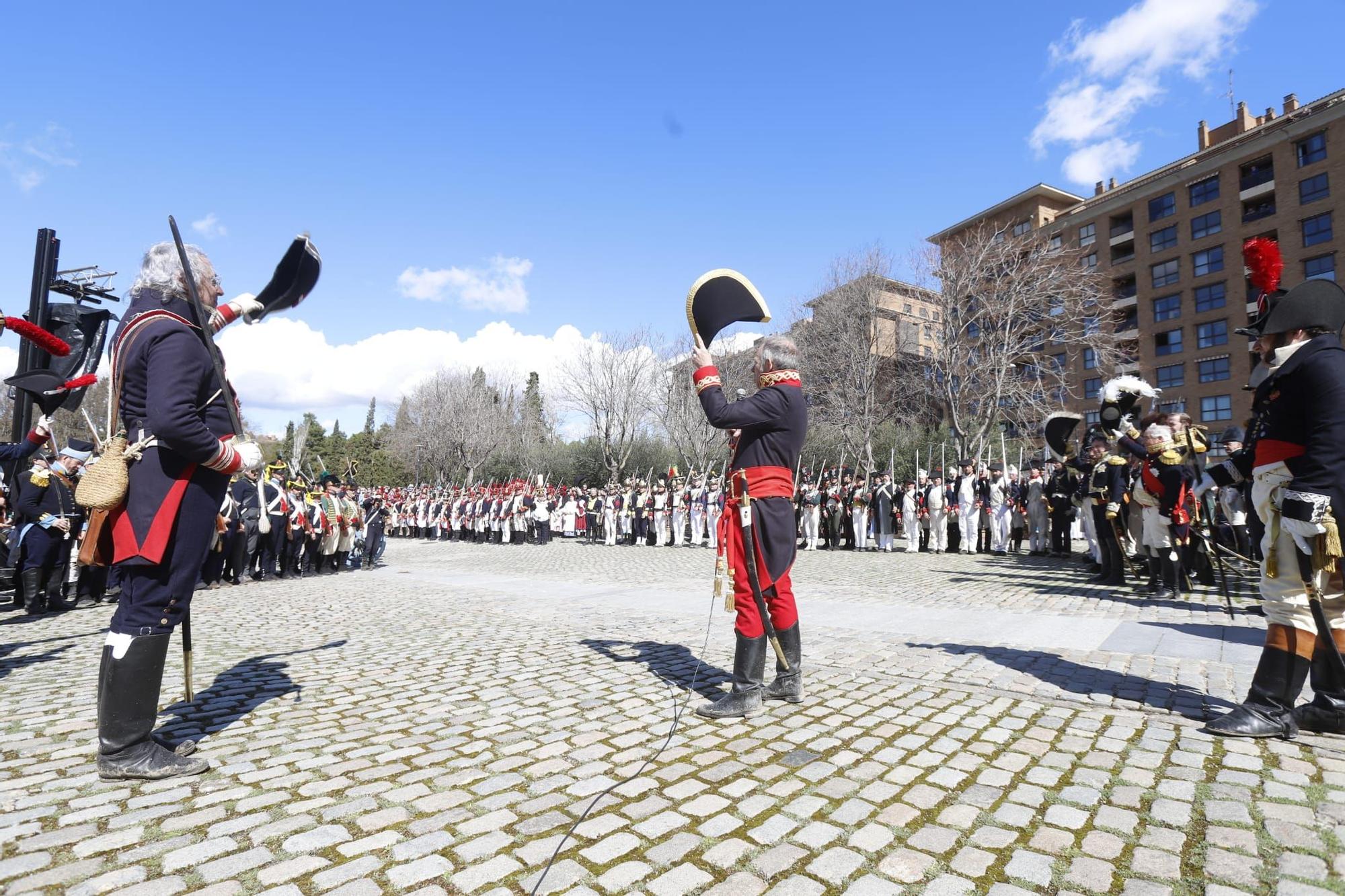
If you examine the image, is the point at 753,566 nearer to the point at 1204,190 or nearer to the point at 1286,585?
the point at 1286,585

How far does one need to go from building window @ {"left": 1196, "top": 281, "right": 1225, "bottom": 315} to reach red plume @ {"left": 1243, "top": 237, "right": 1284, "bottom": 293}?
53721mm

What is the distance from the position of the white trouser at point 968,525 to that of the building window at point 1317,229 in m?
40.1

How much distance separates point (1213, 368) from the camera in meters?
47.3

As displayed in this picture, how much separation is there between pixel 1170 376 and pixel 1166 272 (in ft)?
24.0

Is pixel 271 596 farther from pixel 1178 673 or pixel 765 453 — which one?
pixel 1178 673

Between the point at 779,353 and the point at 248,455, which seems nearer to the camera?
the point at 248,455

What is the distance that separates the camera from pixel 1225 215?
152 feet

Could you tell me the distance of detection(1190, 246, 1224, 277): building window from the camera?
46.8 metres

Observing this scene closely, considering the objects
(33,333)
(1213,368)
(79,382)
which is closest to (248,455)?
(33,333)

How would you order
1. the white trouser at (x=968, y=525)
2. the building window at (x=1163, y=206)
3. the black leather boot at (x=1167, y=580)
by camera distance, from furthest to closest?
the building window at (x=1163, y=206)
the white trouser at (x=968, y=525)
the black leather boot at (x=1167, y=580)

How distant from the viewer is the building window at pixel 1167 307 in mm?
49531

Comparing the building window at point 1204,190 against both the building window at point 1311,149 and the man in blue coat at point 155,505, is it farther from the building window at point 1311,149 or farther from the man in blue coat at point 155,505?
the man in blue coat at point 155,505

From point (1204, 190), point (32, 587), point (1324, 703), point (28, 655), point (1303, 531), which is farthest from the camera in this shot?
point (1204, 190)

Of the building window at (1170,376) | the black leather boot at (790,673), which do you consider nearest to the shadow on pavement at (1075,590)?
the black leather boot at (790,673)
